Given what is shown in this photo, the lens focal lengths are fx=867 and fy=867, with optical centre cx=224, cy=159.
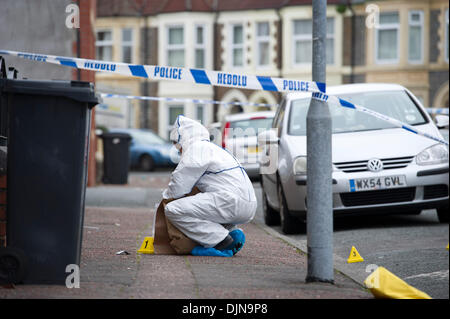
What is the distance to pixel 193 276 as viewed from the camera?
599cm

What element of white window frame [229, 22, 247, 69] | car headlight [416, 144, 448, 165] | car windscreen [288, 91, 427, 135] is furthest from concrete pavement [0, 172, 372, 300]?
white window frame [229, 22, 247, 69]

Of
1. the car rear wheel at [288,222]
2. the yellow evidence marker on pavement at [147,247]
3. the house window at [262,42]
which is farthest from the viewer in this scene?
the house window at [262,42]

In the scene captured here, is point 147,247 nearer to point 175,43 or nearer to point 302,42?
point 302,42

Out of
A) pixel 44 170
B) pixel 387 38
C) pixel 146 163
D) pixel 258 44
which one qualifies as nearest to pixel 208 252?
pixel 44 170

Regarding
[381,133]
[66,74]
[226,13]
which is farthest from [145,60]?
[381,133]

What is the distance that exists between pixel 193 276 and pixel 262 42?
33.7 metres

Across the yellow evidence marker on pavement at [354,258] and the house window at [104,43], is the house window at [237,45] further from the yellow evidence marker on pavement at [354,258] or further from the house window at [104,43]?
the yellow evidence marker on pavement at [354,258]

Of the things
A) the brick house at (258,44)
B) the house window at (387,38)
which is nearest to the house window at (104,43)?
the brick house at (258,44)

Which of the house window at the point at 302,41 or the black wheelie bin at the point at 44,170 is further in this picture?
the house window at the point at 302,41

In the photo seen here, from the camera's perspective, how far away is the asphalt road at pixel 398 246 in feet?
21.6

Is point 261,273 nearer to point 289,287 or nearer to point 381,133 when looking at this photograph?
point 289,287

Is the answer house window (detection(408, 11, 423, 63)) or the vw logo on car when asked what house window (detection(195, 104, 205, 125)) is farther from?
the vw logo on car

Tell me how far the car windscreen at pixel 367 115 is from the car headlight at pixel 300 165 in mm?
746

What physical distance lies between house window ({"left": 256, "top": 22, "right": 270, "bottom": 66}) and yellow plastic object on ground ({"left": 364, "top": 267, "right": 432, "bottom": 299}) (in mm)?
34037
